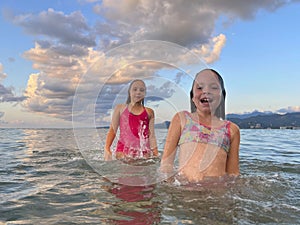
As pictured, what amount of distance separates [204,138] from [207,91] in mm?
736

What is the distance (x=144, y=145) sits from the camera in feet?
26.8

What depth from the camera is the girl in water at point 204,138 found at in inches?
191

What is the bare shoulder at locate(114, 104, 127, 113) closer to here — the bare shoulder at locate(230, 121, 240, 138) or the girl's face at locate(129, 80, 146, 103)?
the girl's face at locate(129, 80, 146, 103)

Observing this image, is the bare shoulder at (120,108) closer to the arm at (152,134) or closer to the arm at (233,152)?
the arm at (152,134)

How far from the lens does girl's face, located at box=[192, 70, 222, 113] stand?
4.79 metres

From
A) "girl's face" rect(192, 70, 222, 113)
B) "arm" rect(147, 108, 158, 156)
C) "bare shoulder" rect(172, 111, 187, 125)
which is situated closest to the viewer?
"girl's face" rect(192, 70, 222, 113)

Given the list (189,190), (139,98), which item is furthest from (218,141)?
(139,98)

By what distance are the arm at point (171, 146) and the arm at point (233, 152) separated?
823 mm

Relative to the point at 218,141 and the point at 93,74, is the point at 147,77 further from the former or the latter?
the point at 218,141

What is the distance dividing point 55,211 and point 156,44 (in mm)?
2789

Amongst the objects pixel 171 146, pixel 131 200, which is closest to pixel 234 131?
pixel 171 146

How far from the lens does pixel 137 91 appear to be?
707 cm

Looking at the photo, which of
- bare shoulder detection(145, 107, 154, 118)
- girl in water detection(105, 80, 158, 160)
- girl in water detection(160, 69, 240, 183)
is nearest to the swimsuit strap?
girl in water detection(160, 69, 240, 183)

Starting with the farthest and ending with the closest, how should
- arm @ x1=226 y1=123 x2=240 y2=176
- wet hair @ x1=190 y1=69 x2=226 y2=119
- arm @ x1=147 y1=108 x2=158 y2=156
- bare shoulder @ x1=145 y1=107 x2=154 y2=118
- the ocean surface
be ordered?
1. bare shoulder @ x1=145 y1=107 x2=154 y2=118
2. arm @ x1=147 y1=108 x2=158 y2=156
3. arm @ x1=226 y1=123 x2=240 y2=176
4. wet hair @ x1=190 y1=69 x2=226 y2=119
5. the ocean surface
